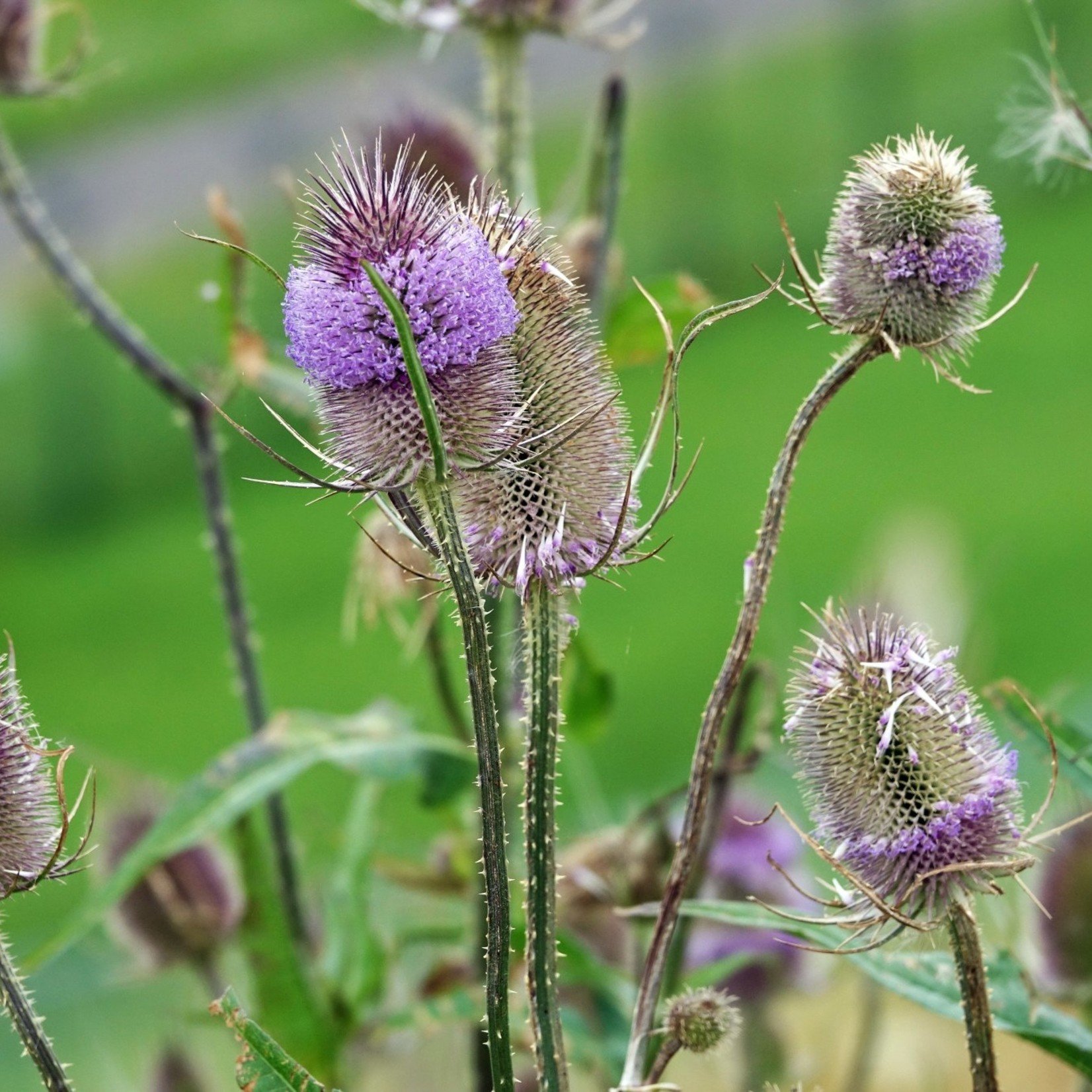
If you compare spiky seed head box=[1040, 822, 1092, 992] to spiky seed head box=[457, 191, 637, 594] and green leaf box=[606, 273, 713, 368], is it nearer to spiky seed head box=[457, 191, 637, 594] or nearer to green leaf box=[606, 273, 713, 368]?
green leaf box=[606, 273, 713, 368]

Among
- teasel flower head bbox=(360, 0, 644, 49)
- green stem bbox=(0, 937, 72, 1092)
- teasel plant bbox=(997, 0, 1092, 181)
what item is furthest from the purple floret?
teasel flower head bbox=(360, 0, 644, 49)

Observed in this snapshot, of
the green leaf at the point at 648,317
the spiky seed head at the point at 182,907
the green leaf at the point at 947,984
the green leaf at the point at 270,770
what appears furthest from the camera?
the spiky seed head at the point at 182,907

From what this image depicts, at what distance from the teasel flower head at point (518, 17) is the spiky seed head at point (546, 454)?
23.0 inches

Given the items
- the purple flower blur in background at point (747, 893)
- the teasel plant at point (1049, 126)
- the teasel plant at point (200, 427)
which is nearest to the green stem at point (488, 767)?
the teasel plant at point (1049, 126)

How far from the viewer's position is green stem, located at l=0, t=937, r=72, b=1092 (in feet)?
1.66

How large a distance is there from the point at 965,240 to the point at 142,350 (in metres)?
0.59

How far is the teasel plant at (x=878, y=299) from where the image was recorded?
0.55m

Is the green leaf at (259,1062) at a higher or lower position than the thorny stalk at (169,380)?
lower

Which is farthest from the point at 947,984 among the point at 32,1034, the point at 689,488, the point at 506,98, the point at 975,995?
the point at 689,488

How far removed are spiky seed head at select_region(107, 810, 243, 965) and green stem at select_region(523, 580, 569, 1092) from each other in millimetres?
654

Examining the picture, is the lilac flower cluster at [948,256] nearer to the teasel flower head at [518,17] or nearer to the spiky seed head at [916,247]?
the spiky seed head at [916,247]

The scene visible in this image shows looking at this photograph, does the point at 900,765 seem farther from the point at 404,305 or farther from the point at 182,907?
the point at 182,907

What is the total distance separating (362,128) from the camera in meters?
1.16

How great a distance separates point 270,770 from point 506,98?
53 centimetres
